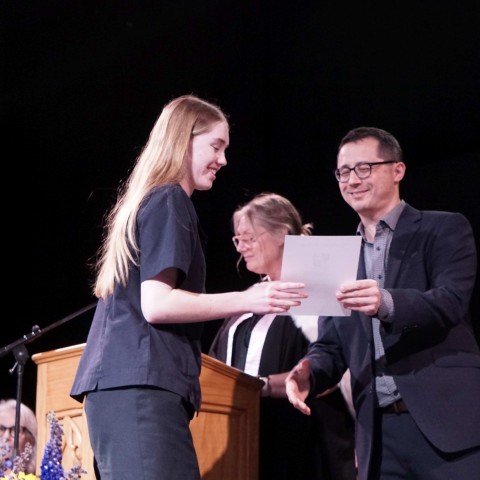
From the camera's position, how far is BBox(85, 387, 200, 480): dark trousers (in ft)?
6.24

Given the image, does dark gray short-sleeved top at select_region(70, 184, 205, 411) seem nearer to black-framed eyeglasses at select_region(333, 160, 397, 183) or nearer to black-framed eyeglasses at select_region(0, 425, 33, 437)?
black-framed eyeglasses at select_region(333, 160, 397, 183)

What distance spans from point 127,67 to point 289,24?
1.14 m

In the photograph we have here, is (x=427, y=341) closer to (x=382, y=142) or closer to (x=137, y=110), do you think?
(x=382, y=142)

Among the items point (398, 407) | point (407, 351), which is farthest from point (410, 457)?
point (407, 351)

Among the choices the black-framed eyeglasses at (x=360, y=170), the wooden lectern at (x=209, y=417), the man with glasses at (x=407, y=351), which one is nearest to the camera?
the man with glasses at (x=407, y=351)

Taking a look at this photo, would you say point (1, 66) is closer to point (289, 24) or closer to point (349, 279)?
point (289, 24)

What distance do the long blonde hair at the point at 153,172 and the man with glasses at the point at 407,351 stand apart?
Answer: 61 centimetres

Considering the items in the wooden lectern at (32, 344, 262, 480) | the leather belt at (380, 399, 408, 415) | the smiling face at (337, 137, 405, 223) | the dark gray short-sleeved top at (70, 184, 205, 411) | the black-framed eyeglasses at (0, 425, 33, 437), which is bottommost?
the black-framed eyeglasses at (0, 425, 33, 437)

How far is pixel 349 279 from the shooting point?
95.0 inches

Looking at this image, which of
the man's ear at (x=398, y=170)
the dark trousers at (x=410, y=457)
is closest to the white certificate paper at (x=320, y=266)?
the dark trousers at (x=410, y=457)

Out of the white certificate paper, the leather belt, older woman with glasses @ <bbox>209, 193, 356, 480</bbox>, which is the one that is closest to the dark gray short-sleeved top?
the white certificate paper

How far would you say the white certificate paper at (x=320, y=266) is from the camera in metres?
2.28

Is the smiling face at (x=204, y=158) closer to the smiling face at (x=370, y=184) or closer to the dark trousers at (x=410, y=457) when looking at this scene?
the smiling face at (x=370, y=184)

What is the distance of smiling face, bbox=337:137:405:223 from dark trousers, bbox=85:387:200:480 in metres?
1.30
